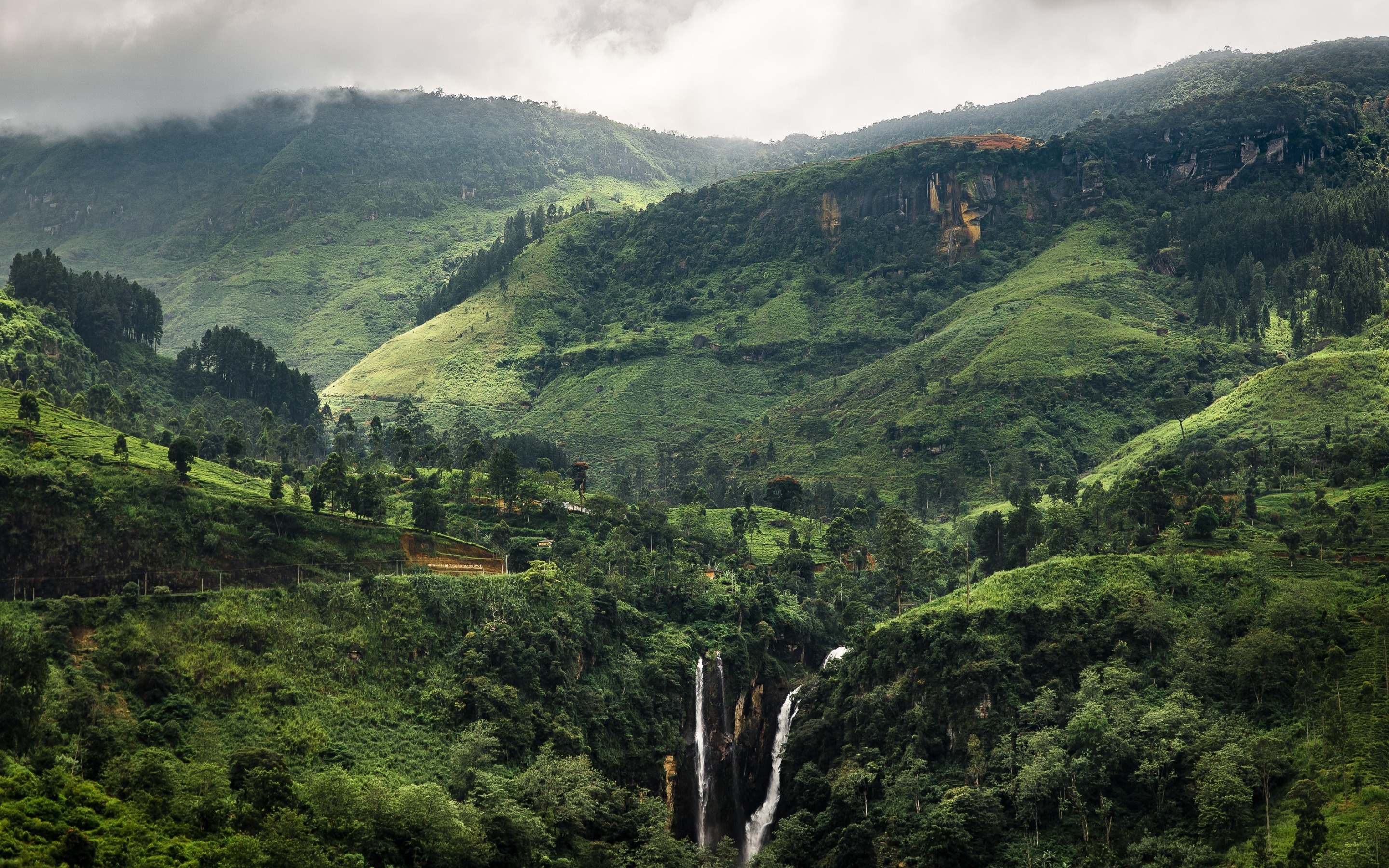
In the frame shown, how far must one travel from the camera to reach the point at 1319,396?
138 m

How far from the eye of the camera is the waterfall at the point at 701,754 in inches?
4092

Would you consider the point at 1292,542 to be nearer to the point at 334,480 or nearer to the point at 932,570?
the point at 932,570

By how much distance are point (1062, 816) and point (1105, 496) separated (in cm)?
4870

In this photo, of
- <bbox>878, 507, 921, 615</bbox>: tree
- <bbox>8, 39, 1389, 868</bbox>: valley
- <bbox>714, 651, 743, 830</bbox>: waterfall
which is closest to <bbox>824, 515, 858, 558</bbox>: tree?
<bbox>8, 39, 1389, 868</bbox>: valley

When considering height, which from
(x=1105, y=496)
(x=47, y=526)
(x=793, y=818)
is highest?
(x=47, y=526)

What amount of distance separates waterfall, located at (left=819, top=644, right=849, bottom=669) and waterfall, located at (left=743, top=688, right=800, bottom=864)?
3938 millimetres

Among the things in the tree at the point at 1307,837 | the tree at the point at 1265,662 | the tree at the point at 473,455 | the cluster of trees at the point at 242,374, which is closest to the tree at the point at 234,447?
the tree at the point at 473,455

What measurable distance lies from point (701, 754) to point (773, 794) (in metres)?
7.04

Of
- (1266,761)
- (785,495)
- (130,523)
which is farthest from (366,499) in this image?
(1266,761)

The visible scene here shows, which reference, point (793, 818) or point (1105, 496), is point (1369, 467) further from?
point (793, 818)

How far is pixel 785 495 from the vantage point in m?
165

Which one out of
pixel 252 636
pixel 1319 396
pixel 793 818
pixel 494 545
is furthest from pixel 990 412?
pixel 252 636

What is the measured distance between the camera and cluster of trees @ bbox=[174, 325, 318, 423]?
180500mm

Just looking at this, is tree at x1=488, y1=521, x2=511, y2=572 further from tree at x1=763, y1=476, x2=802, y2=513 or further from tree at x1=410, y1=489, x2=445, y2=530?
tree at x1=763, y1=476, x2=802, y2=513
